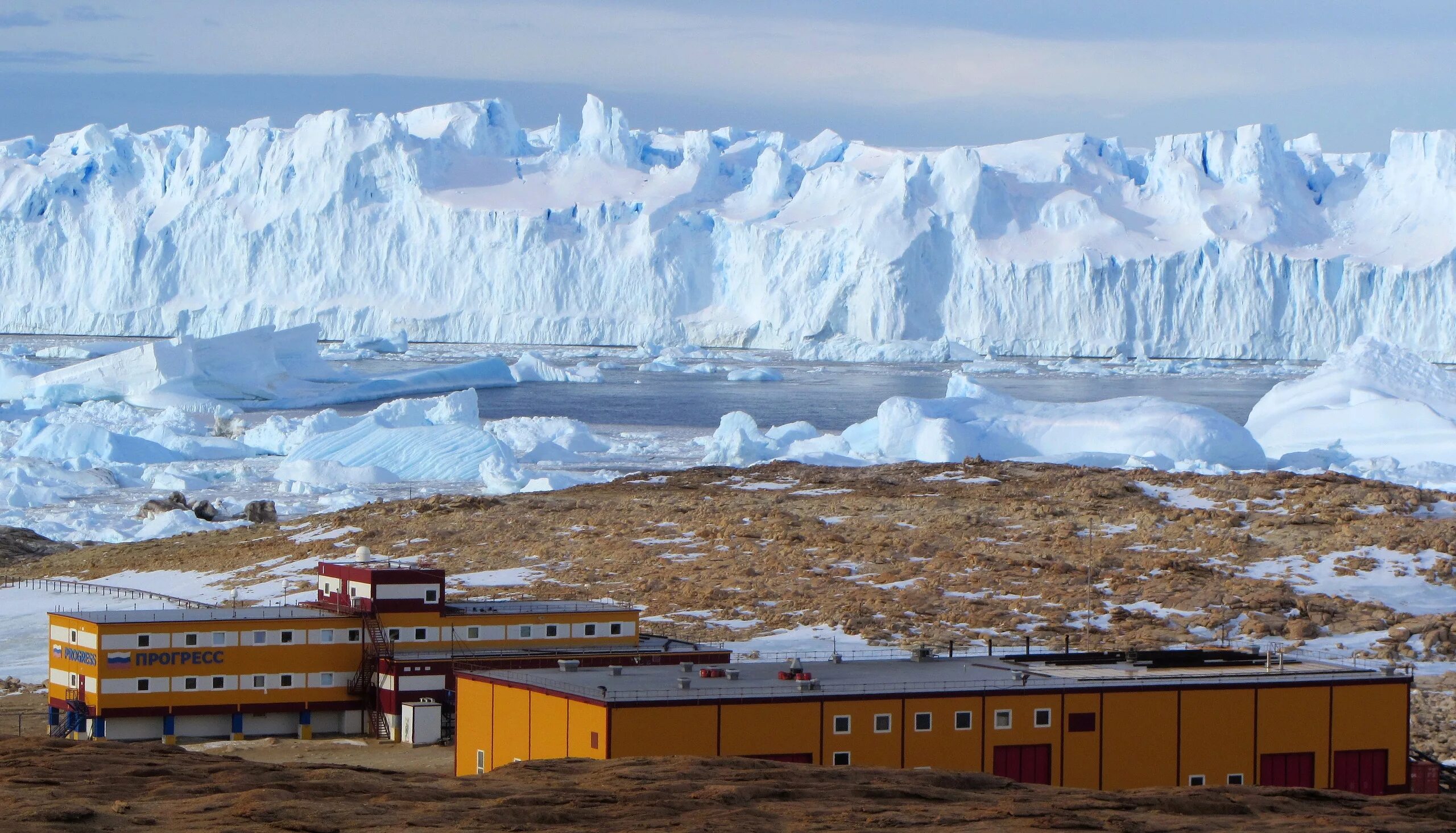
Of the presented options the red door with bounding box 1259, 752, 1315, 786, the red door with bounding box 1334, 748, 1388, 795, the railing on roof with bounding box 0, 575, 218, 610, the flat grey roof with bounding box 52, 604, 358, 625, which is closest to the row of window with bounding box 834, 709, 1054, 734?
the red door with bounding box 1259, 752, 1315, 786

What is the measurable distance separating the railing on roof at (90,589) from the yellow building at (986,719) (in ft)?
38.6

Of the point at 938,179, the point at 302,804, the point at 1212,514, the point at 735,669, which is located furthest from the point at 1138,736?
the point at 938,179

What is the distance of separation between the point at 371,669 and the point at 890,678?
23.6 feet

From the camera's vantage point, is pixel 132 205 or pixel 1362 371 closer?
pixel 1362 371

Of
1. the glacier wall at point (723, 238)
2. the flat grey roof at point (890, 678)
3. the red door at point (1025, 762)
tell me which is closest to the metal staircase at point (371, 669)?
the flat grey roof at point (890, 678)

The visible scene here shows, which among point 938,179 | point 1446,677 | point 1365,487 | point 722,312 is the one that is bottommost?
point 1446,677

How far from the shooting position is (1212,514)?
96.4ft

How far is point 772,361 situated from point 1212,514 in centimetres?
5567

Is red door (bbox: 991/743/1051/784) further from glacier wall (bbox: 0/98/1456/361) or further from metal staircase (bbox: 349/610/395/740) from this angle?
glacier wall (bbox: 0/98/1456/361)

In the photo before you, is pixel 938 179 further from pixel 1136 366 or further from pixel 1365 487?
pixel 1365 487

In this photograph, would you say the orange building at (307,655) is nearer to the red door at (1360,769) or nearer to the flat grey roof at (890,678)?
the flat grey roof at (890,678)

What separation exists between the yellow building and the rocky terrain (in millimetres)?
1060

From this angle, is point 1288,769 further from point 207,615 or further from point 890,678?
point 207,615

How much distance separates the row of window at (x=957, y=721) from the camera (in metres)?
14.2
